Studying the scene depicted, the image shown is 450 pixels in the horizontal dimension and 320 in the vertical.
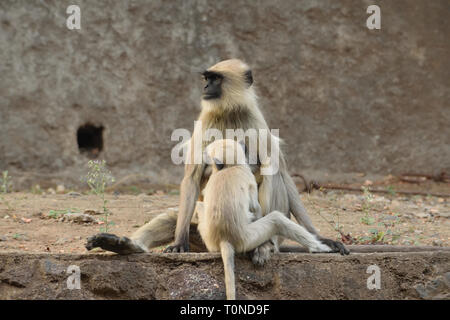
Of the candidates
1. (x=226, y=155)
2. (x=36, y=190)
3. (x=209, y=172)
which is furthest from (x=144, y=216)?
(x=226, y=155)

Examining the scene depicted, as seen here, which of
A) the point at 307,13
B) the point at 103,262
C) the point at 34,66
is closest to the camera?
the point at 103,262

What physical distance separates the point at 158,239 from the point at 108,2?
463 centimetres

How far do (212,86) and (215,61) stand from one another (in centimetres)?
375

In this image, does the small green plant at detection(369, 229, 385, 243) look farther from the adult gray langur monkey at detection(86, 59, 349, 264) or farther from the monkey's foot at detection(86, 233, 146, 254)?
the monkey's foot at detection(86, 233, 146, 254)

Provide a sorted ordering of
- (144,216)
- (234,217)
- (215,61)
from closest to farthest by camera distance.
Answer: (234,217)
(144,216)
(215,61)

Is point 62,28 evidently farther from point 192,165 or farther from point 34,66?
point 192,165

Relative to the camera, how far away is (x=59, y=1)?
8.77 metres

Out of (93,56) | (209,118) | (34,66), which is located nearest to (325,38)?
(93,56)

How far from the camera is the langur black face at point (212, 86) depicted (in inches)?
213

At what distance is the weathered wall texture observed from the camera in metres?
8.73

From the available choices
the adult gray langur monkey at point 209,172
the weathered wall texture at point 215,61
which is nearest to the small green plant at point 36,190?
the weathered wall texture at point 215,61

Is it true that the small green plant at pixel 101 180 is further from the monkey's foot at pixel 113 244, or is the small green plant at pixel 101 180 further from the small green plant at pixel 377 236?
the small green plant at pixel 377 236

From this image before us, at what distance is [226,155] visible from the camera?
4.73m

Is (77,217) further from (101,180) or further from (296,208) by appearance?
(296,208)
